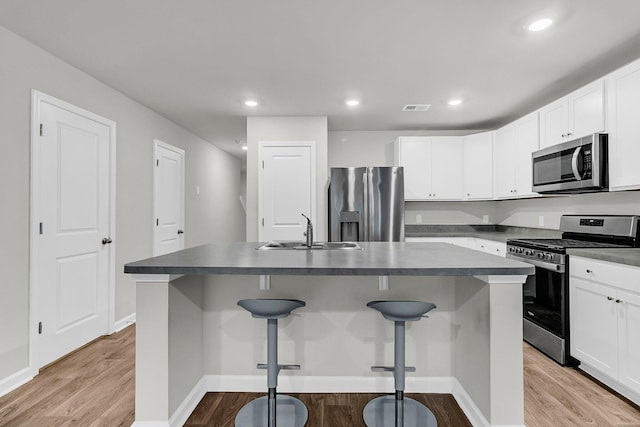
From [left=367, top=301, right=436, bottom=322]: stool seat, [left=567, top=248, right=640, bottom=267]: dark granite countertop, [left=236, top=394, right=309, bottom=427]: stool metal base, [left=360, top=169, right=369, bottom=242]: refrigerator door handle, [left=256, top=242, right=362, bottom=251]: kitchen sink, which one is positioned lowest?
[left=236, top=394, right=309, bottom=427]: stool metal base

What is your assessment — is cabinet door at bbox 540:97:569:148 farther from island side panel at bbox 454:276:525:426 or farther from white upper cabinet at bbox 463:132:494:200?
island side panel at bbox 454:276:525:426

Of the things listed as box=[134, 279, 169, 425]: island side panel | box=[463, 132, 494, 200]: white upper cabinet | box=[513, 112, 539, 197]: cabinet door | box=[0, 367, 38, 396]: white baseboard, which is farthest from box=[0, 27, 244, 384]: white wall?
box=[513, 112, 539, 197]: cabinet door

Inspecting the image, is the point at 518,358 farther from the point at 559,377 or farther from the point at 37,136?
the point at 37,136

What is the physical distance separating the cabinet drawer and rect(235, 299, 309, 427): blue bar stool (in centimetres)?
200

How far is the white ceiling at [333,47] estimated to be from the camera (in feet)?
6.93

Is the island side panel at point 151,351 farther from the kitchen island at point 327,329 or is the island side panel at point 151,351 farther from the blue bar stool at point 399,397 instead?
the blue bar stool at point 399,397

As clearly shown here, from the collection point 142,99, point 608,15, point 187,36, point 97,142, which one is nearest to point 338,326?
point 187,36

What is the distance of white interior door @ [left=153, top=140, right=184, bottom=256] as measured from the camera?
431 centimetres

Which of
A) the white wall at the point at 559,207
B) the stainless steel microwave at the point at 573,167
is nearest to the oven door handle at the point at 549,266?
the stainless steel microwave at the point at 573,167

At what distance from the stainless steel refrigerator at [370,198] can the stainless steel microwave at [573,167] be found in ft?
4.69

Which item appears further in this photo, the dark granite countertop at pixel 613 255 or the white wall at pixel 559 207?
the white wall at pixel 559 207

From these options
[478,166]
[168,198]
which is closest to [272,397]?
[168,198]

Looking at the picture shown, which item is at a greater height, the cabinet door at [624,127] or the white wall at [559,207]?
the cabinet door at [624,127]

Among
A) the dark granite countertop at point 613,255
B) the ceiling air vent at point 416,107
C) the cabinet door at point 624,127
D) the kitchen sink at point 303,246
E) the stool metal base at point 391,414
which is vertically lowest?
the stool metal base at point 391,414
